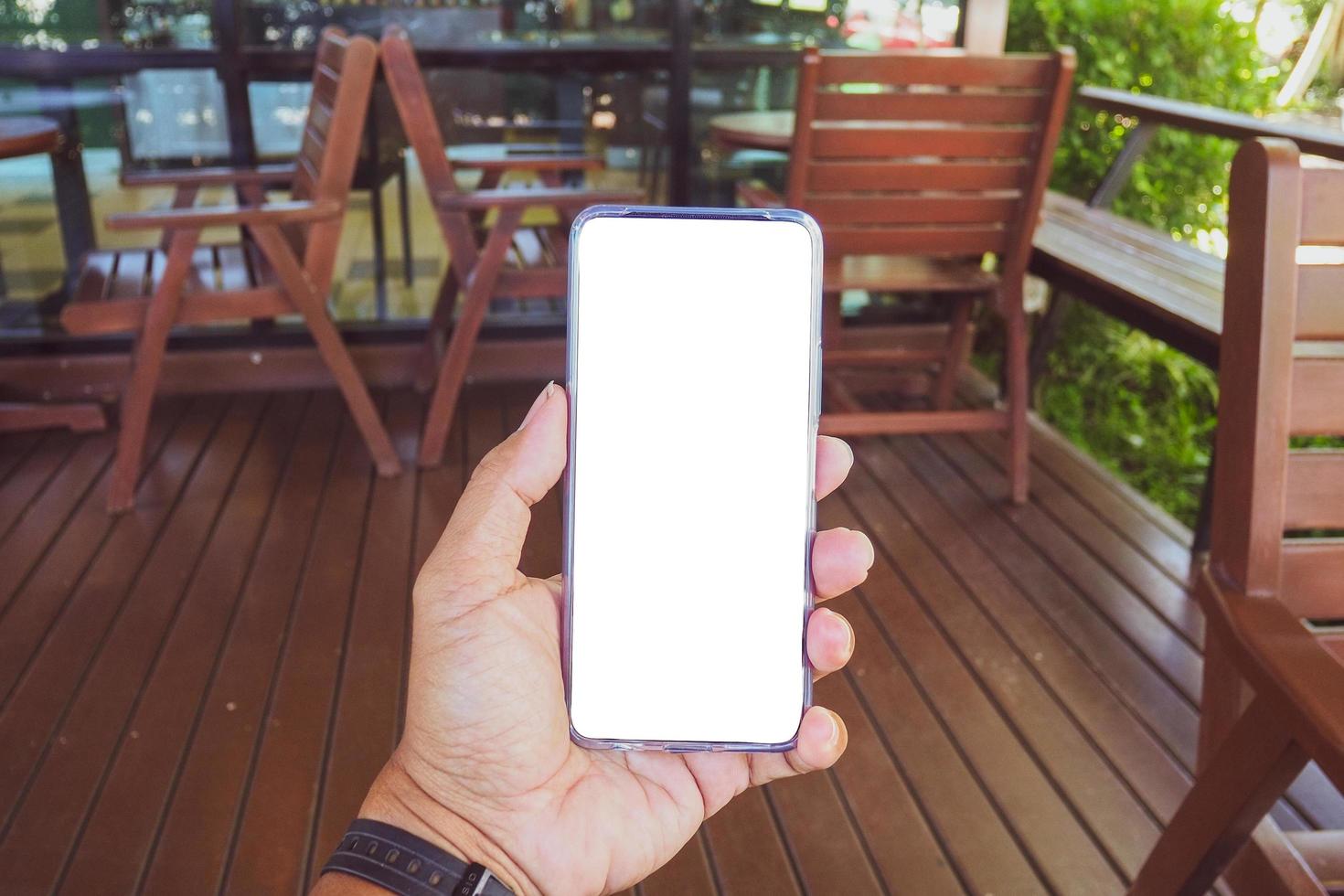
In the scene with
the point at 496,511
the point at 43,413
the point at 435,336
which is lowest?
the point at 43,413

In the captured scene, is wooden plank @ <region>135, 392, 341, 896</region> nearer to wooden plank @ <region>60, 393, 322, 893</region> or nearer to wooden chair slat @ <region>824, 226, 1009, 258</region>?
wooden plank @ <region>60, 393, 322, 893</region>

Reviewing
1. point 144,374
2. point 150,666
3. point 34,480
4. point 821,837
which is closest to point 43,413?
point 34,480

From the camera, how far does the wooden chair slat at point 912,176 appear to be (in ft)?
A: 8.11

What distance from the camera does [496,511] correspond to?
0.82m

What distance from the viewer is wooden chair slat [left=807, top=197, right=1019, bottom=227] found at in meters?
2.51

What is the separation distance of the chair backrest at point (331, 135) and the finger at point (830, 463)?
1.89 meters

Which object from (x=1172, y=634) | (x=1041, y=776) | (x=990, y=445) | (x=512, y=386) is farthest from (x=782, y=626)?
(x=512, y=386)

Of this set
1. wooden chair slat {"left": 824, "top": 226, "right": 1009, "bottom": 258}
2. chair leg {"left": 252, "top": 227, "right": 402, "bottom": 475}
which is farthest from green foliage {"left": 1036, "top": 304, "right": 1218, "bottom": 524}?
chair leg {"left": 252, "top": 227, "right": 402, "bottom": 475}

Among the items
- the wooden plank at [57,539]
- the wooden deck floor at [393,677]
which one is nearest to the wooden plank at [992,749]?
the wooden deck floor at [393,677]

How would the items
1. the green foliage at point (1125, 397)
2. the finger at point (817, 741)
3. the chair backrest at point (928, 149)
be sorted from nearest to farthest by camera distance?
the finger at point (817, 741), the chair backrest at point (928, 149), the green foliage at point (1125, 397)

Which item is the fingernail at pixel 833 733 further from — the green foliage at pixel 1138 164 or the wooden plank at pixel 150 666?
the green foliage at pixel 1138 164

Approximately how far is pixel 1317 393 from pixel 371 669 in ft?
5.03

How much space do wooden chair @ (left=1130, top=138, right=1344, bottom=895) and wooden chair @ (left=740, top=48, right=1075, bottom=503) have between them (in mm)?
1432

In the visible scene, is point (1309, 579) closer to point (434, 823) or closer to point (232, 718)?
point (434, 823)
